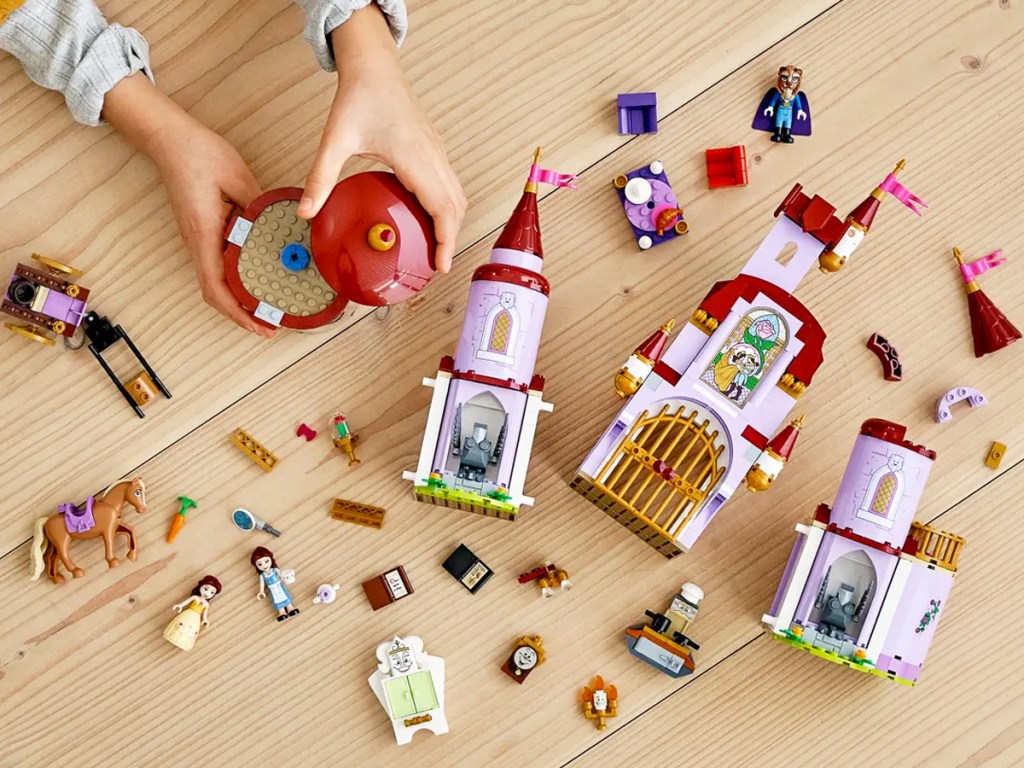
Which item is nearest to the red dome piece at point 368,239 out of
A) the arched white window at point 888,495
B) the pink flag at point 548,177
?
the pink flag at point 548,177

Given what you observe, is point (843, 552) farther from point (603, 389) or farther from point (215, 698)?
point (215, 698)

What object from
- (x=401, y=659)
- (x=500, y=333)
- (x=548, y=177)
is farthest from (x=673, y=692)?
(x=548, y=177)

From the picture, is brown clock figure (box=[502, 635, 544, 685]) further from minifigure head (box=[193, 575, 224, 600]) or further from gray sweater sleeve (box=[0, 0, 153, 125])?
gray sweater sleeve (box=[0, 0, 153, 125])

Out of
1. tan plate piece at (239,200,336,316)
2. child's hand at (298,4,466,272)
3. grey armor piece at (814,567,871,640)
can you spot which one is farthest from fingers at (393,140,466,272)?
grey armor piece at (814,567,871,640)

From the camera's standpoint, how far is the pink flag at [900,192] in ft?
2.58

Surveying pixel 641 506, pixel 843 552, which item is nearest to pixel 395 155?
pixel 641 506

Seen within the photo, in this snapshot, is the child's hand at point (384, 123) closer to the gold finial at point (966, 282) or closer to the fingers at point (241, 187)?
the fingers at point (241, 187)

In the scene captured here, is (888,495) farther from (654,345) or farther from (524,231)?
(524,231)

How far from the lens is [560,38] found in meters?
0.88

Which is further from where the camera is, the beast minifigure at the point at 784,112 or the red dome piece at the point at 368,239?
the beast minifigure at the point at 784,112

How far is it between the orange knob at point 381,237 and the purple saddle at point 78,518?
0.39 meters

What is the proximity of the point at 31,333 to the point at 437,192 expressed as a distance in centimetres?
42

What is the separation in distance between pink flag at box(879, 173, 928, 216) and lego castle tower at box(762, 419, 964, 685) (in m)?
0.20

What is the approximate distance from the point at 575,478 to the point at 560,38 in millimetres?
430
